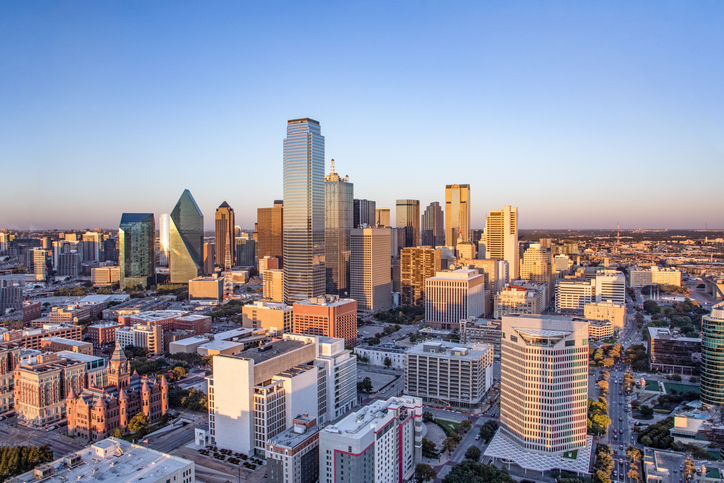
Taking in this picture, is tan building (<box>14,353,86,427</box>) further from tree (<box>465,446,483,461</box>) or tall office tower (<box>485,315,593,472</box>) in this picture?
tall office tower (<box>485,315,593,472</box>)

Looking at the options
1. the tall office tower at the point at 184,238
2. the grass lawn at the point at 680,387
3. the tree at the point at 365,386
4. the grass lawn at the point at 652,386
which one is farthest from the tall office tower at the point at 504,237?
the tall office tower at the point at 184,238

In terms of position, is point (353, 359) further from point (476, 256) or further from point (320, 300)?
point (476, 256)

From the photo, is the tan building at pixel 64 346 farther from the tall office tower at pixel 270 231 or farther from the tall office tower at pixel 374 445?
the tall office tower at pixel 270 231

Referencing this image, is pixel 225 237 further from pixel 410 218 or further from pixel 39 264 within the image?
pixel 410 218

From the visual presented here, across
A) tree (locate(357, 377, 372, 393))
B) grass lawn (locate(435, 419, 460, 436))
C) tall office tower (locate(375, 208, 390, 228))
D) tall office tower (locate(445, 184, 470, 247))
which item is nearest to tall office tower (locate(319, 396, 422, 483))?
grass lawn (locate(435, 419, 460, 436))

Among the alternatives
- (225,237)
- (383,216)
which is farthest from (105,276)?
(383,216)

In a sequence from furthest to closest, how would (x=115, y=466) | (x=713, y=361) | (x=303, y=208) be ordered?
1. (x=303, y=208)
2. (x=713, y=361)
3. (x=115, y=466)

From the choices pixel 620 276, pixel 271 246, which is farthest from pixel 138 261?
pixel 620 276
